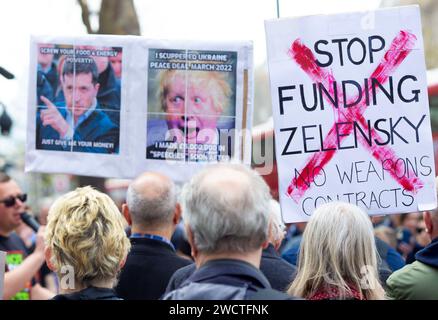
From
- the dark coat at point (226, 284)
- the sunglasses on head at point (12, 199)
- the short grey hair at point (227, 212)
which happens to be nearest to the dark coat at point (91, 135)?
the sunglasses on head at point (12, 199)

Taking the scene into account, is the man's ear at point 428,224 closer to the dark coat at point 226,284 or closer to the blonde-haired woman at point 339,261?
the blonde-haired woman at point 339,261

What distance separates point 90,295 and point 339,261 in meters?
0.95

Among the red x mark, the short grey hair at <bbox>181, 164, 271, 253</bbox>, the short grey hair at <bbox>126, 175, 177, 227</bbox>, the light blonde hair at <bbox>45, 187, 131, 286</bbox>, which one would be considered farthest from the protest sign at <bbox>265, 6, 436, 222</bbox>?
the short grey hair at <bbox>181, 164, 271, 253</bbox>

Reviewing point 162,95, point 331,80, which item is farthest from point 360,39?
point 162,95

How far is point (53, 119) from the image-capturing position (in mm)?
4754

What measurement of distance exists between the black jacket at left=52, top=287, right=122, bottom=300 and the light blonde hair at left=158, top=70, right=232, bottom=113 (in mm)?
1655

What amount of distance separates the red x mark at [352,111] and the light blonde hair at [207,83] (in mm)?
477

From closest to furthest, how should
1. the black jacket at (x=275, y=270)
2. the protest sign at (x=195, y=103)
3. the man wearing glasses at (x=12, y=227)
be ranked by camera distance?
the black jacket at (x=275, y=270) → the protest sign at (x=195, y=103) → the man wearing glasses at (x=12, y=227)

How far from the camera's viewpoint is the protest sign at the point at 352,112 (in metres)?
4.25

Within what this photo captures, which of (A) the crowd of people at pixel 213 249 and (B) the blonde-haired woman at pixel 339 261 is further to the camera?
(B) the blonde-haired woman at pixel 339 261

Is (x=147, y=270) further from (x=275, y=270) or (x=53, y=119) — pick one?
(x=53, y=119)

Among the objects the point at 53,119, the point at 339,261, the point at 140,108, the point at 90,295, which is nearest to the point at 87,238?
the point at 90,295

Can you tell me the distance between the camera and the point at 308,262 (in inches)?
133
